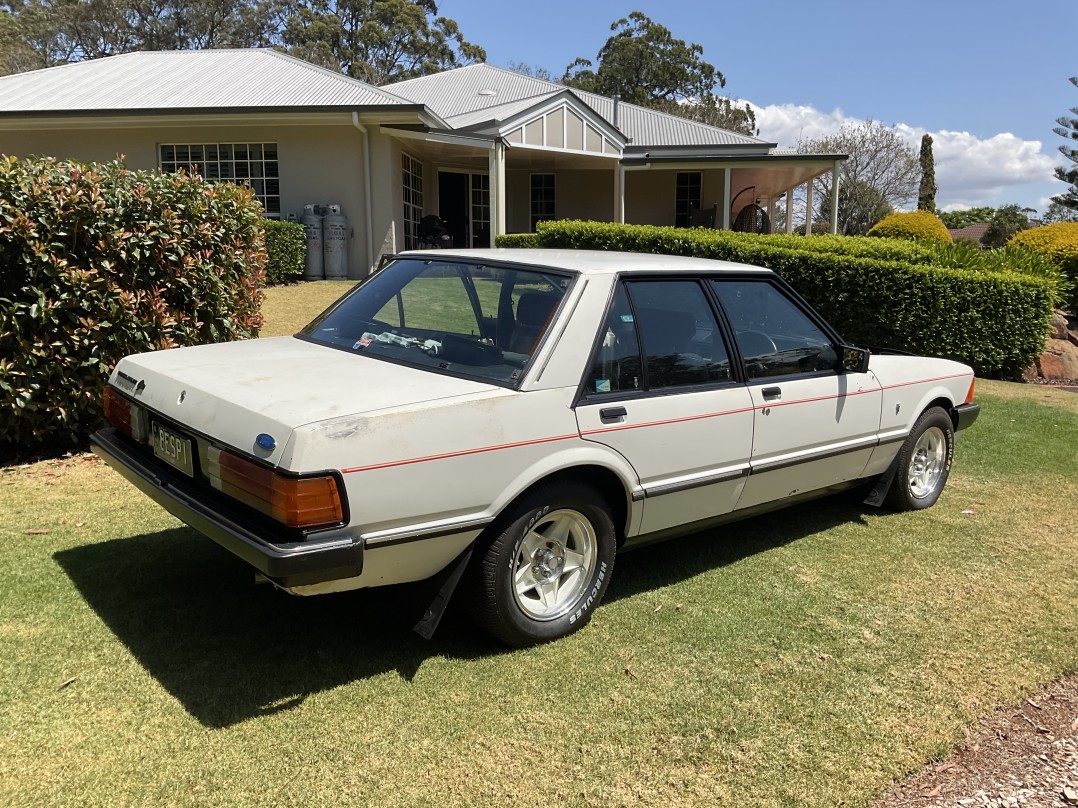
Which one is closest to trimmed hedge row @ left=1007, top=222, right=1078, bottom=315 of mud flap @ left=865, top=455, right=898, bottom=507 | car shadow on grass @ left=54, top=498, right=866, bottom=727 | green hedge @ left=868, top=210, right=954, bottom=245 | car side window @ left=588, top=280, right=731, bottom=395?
green hedge @ left=868, top=210, right=954, bottom=245

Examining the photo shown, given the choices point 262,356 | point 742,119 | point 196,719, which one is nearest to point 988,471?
point 262,356

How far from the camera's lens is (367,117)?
1562 cm

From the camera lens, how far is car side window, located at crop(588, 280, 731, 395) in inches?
144

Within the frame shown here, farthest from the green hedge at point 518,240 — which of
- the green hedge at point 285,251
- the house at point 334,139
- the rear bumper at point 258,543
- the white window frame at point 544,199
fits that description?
the rear bumper at point 258,543

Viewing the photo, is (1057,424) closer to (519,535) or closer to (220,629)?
(519,535)

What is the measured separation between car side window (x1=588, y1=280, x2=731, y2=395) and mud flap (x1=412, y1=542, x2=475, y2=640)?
899 millimetres

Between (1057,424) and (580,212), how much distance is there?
57.7 ft

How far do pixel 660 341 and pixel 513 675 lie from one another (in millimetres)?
1617

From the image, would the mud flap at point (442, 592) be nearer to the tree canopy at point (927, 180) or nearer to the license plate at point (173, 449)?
the license plate at point (173, 449)

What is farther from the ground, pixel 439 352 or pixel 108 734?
pixel 439 352

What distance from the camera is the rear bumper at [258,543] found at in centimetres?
271

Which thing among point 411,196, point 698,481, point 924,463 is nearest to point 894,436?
point 924,463

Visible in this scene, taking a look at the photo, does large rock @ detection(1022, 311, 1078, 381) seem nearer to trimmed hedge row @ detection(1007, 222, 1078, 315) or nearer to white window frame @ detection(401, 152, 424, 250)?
trimmed hedge row @ detection(1007, 222, 1078, 315)

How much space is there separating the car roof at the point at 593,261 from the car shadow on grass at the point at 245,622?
1575mm
